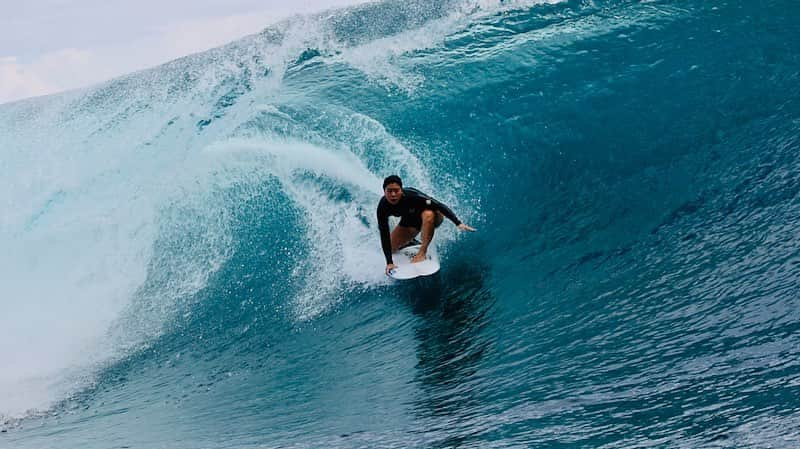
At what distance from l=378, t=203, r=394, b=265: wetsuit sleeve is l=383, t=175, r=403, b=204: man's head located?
153 millimetres

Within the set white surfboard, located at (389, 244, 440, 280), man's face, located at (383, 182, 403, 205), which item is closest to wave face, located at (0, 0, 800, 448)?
white surfboard, located at (389, 244, 440, 280)

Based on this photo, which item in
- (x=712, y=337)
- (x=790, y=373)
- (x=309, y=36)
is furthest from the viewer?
(x=309, y=36)

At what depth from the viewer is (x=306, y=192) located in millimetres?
9297

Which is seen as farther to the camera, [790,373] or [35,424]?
[35,424]

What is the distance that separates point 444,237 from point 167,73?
361 inches

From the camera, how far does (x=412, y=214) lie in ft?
23.4

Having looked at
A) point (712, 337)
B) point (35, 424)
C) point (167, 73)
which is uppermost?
point (167, 73)

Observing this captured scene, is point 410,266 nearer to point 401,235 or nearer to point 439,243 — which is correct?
point 401,235

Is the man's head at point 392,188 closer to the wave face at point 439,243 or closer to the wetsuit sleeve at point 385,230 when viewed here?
the wetsuit sleeve at point 385,230

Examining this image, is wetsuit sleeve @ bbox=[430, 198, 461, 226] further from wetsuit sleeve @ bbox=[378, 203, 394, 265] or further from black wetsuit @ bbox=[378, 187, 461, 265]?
wetsuit sleeve @ bbox=[378, 203, 394, 265]

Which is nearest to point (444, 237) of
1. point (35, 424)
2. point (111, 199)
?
point (35, 424)

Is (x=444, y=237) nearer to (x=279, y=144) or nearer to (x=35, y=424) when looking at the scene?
(x=279, y=144)

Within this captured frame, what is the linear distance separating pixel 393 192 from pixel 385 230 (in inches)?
18.0

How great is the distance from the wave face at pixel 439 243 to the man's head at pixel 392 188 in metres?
0.99
